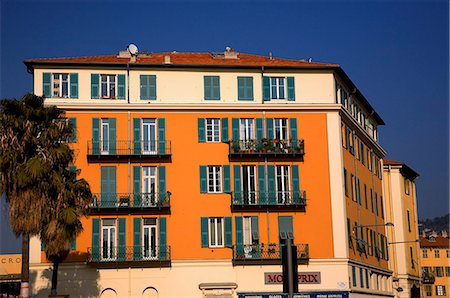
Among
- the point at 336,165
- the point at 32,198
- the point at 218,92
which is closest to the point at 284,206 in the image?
the point at 336,165

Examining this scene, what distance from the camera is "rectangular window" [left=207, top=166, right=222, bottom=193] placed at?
174 ft

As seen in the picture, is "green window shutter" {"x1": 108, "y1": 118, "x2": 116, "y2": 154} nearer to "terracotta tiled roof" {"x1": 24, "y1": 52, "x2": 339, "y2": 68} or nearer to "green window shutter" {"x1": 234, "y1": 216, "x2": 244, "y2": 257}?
"terracotta tiled roof" {"x1": 24, "y1": 52, "x2": 339, "y2": 68}

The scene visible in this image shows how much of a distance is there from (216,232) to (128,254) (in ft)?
19.8

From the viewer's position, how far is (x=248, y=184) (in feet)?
174

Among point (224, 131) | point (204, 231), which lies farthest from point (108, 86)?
point (204, 231)

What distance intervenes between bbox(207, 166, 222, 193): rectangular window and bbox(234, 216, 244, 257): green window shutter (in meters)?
2.38

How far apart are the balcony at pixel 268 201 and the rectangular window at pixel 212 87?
7039mm

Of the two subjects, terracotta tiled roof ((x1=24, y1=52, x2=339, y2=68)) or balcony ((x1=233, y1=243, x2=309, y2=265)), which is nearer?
balcony ((x1=233, y1=243, x2=309, y2=265))

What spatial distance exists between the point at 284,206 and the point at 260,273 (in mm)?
4825

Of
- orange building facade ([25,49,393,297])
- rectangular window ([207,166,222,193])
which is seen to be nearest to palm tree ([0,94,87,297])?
orange building facade ([25,49,393,297])

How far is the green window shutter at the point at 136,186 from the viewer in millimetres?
51906

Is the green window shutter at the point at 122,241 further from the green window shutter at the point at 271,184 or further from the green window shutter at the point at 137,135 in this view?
the green window shutter at the point at 271,184

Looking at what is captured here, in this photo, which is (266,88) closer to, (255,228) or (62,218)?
(255,228)

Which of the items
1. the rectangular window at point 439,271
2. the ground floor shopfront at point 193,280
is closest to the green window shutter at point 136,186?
the ground floor shopfront at point 193,280
